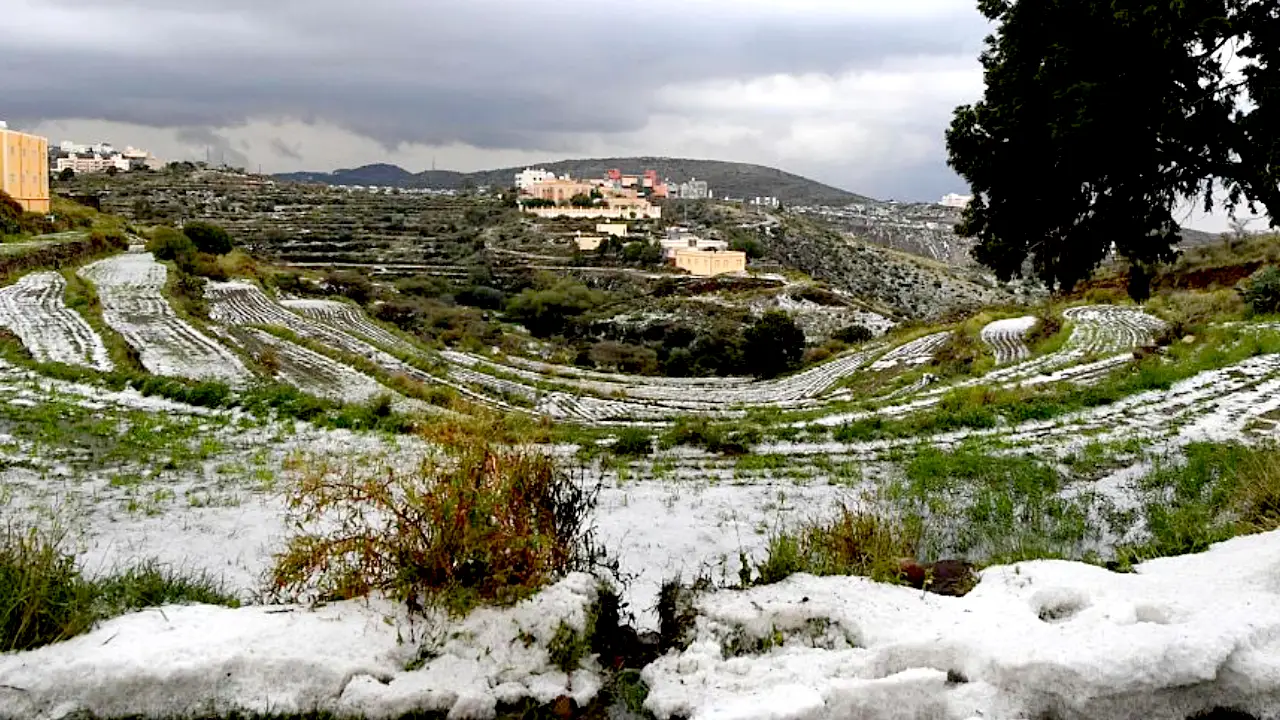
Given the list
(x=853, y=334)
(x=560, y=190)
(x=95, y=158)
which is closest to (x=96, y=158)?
(x=95, y=158)

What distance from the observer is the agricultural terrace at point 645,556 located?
3.50 m

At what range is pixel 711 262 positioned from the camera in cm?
7612

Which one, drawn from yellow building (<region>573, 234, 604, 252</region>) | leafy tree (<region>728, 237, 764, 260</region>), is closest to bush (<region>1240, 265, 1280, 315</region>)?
yellow building (<region>573, 234, 604, 252</region>)

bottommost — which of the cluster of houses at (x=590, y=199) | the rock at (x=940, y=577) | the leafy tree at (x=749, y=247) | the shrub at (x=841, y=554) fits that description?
the rock at (x=940, y=577)

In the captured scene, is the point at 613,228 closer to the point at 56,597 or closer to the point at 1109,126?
the point at 1109,126

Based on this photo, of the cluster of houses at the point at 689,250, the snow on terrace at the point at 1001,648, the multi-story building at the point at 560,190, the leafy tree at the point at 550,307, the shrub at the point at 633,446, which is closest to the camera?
the snow on terrace at the point at 1001,648

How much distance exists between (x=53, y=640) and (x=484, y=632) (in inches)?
74.6

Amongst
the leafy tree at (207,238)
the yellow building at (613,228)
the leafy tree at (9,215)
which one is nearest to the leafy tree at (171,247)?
the leafy tree at (207,238)

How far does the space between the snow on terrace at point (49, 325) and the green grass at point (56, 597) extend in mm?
12887

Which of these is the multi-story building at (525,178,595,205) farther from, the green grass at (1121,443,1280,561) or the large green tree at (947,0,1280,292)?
the green grass at (1121,443,1280,561)

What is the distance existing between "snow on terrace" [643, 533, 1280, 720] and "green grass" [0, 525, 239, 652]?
2.59m

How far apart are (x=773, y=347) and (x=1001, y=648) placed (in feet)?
115

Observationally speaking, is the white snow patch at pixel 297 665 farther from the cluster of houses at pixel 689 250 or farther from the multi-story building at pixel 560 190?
the multi-story building at pixel 560 190

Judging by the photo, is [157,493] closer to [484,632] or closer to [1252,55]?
[484,632]
